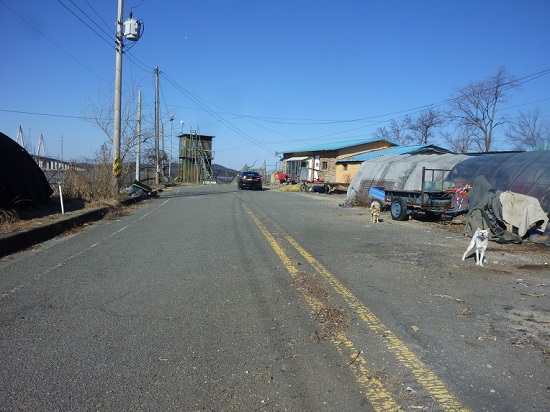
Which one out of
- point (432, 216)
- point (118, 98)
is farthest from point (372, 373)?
point (118, 98)

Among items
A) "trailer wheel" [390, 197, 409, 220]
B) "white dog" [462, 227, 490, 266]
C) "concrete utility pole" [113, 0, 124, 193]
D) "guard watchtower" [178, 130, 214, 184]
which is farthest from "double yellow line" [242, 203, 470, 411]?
"guard watchtower" [178, 130, 214, 184]

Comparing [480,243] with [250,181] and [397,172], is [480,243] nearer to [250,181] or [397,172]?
[397,172]

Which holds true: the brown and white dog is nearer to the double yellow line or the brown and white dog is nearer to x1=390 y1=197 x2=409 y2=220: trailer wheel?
x1=390 y1=197 x2=409 y2=220: trailer wheel

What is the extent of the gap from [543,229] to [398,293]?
6.70 metres

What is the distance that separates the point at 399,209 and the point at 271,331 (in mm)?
11633

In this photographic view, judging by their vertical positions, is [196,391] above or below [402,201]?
below

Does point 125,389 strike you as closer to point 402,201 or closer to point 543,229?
point 543,229

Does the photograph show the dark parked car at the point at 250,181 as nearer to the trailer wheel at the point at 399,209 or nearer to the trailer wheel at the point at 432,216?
the trailer wheel at the point at 399,209

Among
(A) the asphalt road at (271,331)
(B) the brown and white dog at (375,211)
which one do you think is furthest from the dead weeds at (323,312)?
(B) the brown and white dog at (375,211)

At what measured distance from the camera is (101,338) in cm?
396

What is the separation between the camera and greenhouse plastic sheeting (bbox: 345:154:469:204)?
1753cm

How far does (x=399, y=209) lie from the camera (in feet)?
48.8

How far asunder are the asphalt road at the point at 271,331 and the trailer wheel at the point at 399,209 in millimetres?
6524

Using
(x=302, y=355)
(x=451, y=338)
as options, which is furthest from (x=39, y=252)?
(x=451, y=338)
